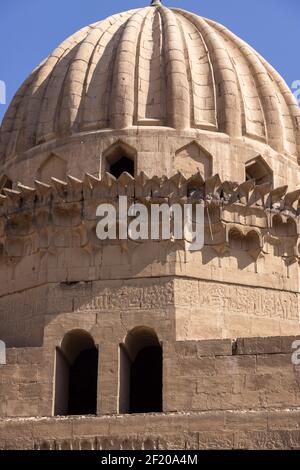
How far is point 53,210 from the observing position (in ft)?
61.9

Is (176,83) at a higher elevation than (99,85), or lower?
lower

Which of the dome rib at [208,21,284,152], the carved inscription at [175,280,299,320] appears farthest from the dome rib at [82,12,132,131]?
the carved inscription at [175,280,299,320]

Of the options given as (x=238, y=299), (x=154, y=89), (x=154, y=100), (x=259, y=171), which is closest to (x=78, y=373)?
Answer: (x=238, y=299)

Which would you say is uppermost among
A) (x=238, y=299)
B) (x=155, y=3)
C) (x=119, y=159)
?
(x=155, y=3)

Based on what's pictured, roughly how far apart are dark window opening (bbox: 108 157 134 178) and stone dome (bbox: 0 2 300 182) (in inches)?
15.1

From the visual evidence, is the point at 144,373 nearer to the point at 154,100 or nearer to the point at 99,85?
the point at 154,100

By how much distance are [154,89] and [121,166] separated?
154cm

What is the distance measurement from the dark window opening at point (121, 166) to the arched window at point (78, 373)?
10.5 ft

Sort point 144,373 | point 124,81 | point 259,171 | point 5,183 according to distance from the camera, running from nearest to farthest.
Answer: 1. point 144,373
2. point 259,171
3. point 124,81
4. point 5,183

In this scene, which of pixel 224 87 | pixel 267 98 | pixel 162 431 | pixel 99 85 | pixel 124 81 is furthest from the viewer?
pixel 267 98

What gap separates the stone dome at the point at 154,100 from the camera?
19.7m

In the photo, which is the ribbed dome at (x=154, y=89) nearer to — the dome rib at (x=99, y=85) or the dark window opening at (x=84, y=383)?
the dome rib at (x=99, y=85)

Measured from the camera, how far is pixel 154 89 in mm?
20188
